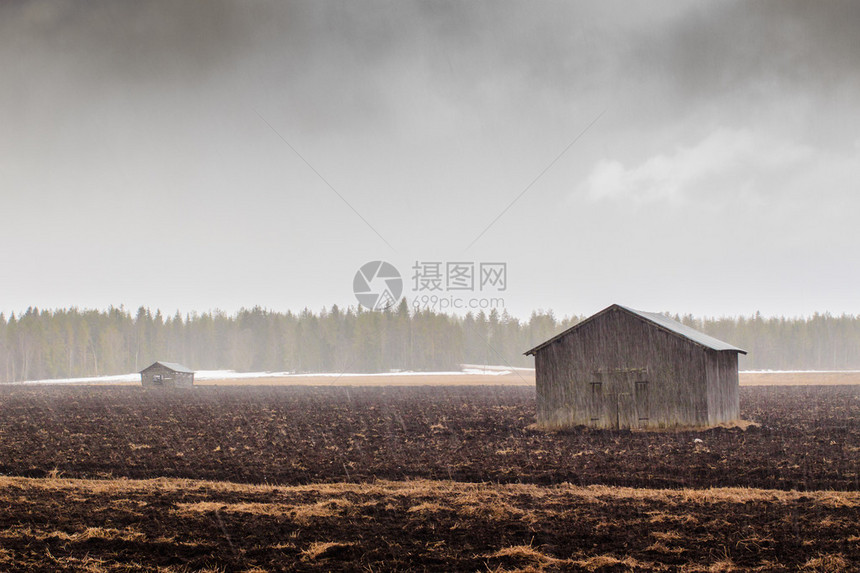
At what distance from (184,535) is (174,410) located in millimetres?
35146

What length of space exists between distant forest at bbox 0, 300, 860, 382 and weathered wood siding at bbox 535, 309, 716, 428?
124 meters

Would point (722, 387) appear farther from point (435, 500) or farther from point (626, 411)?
point (435, 500)

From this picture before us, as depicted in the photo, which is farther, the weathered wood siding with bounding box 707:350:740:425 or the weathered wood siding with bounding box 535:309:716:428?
the weathered wood siding with bounding box 707:350:740:425

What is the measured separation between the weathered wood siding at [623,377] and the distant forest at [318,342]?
408ft

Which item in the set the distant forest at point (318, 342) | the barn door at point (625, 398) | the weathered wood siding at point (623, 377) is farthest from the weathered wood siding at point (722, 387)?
the distant forest at point (318, 342)

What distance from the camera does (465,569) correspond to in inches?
435

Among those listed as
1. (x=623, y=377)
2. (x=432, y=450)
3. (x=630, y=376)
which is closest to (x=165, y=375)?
(x=432, y=450)

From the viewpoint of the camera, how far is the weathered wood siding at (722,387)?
29234 mm

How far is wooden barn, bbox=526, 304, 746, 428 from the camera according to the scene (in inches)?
1144

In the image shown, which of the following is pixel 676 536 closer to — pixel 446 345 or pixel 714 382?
pixel 714 382

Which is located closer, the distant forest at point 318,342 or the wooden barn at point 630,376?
the wooden barn at point 630,376

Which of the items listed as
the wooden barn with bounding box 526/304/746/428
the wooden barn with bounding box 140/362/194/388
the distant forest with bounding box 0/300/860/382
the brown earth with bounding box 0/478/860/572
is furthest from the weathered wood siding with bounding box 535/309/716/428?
the distant forest with bounding box 0/300/860/382

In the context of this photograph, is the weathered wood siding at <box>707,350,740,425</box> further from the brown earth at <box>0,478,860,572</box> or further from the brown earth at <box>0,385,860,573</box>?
the brown earth at <box>0,478,860,572</box>

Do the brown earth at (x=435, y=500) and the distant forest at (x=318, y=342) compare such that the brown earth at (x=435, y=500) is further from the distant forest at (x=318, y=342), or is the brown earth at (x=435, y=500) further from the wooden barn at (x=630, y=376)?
the distant forest at (x=318, y=342)
